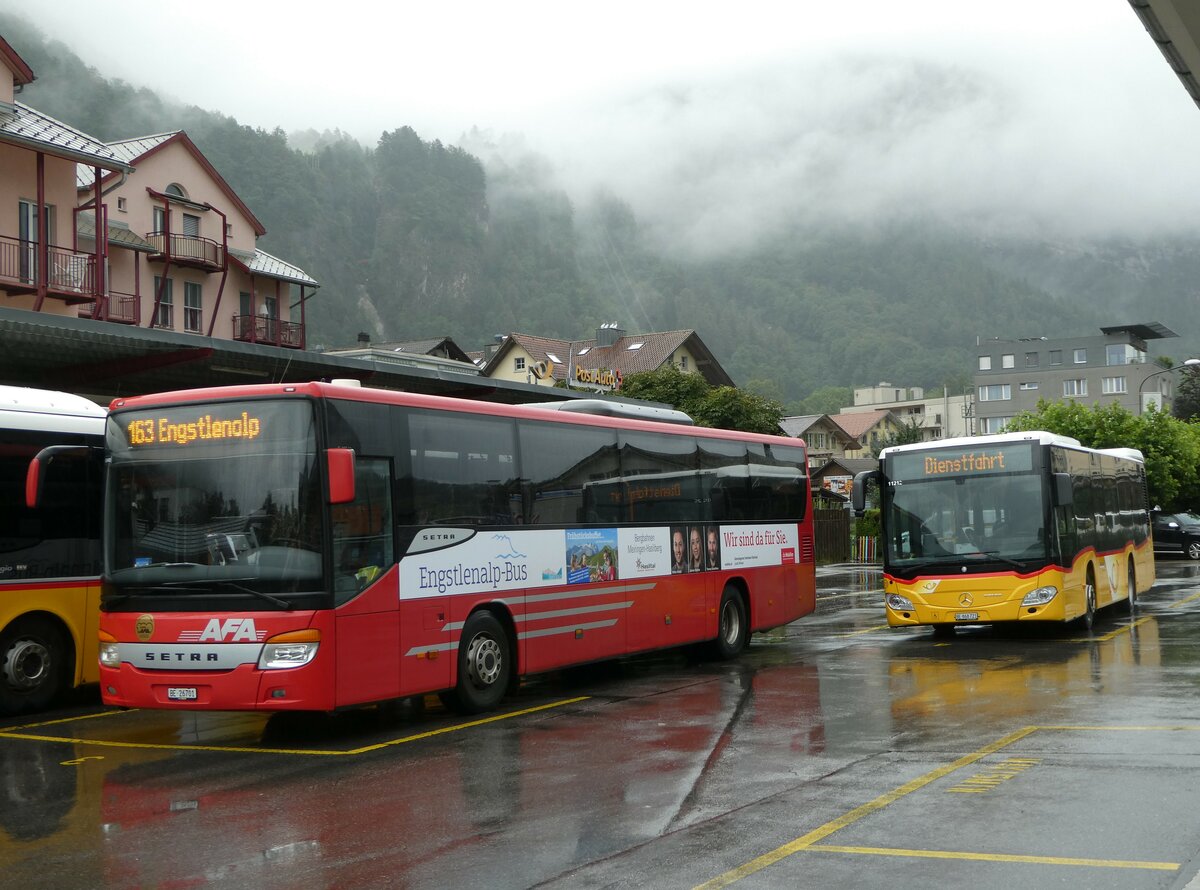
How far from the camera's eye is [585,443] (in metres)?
14.8

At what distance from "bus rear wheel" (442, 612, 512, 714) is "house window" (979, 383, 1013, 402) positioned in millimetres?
130159

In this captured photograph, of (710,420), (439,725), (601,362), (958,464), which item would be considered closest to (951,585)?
(958,464)

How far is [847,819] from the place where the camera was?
7586 millimetres

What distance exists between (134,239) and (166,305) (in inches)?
116

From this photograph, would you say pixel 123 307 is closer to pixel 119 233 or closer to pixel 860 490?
pixel 119 233

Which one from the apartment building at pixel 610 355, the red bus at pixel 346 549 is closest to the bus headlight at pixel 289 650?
the red bus at pixel 346 549

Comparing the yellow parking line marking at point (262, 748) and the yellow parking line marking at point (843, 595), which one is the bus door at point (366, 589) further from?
the yellow parking line marking at point (843, 595)

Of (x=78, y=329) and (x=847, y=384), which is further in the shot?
(x=847, y=384)

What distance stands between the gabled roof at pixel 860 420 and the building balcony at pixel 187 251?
108 m

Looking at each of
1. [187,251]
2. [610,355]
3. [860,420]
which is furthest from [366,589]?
[860,420]

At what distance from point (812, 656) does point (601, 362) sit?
263 ft

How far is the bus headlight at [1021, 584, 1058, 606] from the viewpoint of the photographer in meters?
18.1

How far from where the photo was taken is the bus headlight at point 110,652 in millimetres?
11031

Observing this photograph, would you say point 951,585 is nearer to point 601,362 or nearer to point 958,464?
point 958,464
